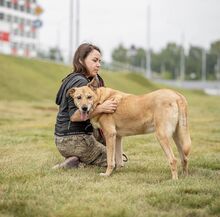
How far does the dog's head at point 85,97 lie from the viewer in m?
7.44

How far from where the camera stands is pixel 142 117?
293 inches

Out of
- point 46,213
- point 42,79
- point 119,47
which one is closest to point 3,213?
point 46,213

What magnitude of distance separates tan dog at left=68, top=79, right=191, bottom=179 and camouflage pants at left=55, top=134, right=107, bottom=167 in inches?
14.0

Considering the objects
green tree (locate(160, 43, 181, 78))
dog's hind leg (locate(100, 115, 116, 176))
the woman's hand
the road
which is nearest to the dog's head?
the woman's hand

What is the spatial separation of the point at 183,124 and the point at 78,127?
162 centimetres

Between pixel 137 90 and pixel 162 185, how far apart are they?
31388mm

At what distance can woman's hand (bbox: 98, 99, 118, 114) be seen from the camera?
7.62 m

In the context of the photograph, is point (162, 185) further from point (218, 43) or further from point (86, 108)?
point (218, 43)

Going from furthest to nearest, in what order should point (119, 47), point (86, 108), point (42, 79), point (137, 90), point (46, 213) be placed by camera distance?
point (119, 47)
point (137, 90)
point (42, 79)
point (86, 108)
point (46, 213)

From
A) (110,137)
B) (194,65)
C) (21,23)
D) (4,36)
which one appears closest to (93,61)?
(110,137)

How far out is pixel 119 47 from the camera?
5399 inches

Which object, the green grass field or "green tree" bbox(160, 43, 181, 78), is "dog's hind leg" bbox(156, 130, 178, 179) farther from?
"green tree" bbox(160, 43, 181, 78)

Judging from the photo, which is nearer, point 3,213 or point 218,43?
point 3,213

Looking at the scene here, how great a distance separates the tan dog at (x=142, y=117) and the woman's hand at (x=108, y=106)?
0.06 meters
